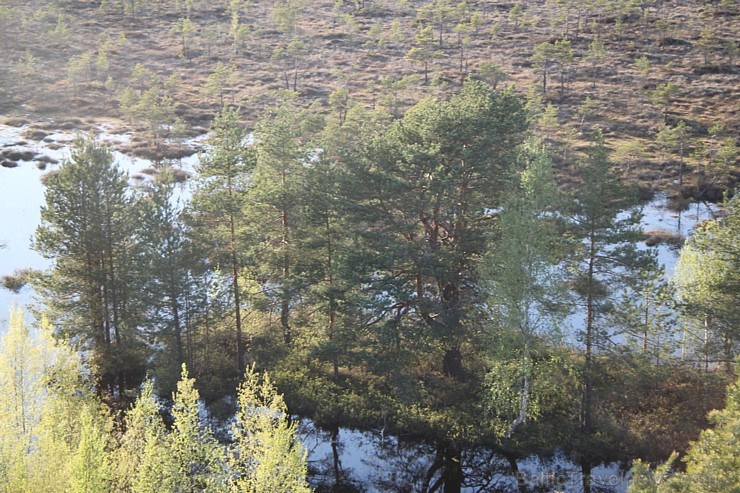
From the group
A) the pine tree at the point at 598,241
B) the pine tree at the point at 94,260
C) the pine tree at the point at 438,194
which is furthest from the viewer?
the pine tree at the point at 94,260

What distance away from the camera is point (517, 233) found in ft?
87.8

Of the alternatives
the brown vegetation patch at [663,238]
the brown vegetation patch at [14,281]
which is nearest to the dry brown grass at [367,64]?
the brown vegetation patch at [663,238]

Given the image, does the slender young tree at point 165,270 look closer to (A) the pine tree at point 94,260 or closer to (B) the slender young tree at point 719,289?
(A) the pine tree at point 94,260

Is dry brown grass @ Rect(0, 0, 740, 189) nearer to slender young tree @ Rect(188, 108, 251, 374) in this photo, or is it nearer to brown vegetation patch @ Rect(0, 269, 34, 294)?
brown vegetation patch @ Rect(0, 269, 34, 294)

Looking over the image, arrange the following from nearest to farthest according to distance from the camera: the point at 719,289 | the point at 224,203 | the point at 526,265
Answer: the point at 526,265 < the point at 719,289 < the point at 224,203

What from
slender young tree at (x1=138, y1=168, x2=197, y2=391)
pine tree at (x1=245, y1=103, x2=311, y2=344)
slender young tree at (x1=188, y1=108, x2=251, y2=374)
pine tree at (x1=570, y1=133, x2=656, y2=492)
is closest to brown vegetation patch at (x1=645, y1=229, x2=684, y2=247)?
pine tree at (x1=570, y1=133, x2=656, y2=492)

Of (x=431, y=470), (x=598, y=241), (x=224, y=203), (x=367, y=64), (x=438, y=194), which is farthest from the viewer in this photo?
(x=367, y=64)

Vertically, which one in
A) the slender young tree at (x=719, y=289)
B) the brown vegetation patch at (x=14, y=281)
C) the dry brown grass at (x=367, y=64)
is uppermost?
the dry brown grass at (x=367, y=64)

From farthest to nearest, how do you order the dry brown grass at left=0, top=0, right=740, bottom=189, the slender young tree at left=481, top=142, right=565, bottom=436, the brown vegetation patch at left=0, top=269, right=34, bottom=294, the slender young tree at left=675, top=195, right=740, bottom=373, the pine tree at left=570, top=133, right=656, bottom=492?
1. the dry brown grass at left=0, top=0, right=740, bottom=189
2. the brown vegetation patch at left=0, top=269, right=34, bottom=294
3. the slender young tree at left=675, top=195, right=740, bottom=373
4. the pine tree at left=570, top=133, right=656, bottom=492
5. the slender young tree at left=481, top=142, right=565, bottom=436

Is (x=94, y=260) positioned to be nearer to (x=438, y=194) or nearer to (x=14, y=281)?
(x=14, y=281)

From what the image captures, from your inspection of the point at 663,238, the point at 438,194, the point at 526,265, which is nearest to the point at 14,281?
the point at 438,194

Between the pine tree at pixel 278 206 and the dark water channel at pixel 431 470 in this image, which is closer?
the dark water channel at pixel 431 470

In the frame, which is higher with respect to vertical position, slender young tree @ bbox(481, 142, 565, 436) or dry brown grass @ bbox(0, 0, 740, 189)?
dry brown grass @ bbox(0, 0, 740, 189)

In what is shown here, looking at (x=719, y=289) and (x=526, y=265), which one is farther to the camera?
(x=719, y=289)
